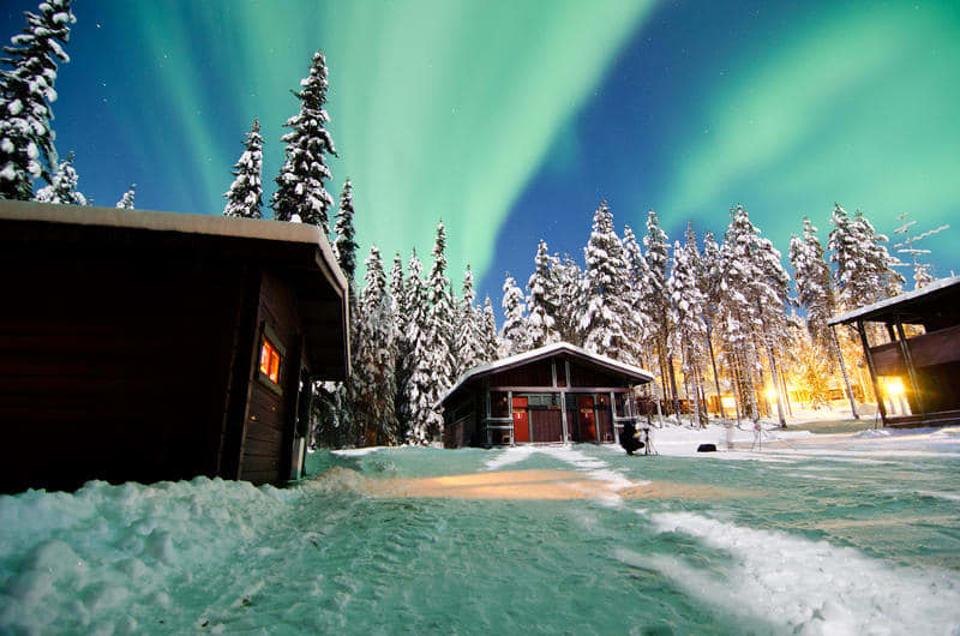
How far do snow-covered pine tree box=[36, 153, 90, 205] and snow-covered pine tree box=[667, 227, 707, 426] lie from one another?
44223 mm

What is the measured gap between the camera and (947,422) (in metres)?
17.5

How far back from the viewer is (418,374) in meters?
34.2

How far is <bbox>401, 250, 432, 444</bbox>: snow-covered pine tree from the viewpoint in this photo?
3369 centimetres

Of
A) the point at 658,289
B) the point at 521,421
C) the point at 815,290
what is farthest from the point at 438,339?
the point at 815,290

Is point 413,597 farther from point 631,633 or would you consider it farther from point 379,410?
point 379,410

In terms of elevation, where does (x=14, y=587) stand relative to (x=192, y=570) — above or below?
above

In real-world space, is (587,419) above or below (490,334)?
below

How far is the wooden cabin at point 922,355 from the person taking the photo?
1778 cm

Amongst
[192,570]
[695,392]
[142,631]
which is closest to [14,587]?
[142,631]

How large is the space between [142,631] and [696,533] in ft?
14.2

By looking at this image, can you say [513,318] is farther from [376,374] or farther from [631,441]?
[631,441]

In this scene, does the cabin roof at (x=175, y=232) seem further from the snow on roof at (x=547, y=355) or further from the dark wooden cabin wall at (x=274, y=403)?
the snow on roof at (x=547, y=355)

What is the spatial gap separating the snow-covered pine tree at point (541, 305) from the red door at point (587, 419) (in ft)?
35.6

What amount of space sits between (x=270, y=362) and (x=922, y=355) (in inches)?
1003
